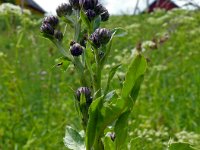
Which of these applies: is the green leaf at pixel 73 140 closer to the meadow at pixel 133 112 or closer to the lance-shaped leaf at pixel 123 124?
the lance-shaped leaf at pixel 123 124

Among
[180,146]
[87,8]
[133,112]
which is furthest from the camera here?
[133,112]

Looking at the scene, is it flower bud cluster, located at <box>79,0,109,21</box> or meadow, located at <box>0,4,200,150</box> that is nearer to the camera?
flower bud cluster, located at <box>79,0,109,21</box>

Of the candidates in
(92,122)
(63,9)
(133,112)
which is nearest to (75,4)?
(63,9)

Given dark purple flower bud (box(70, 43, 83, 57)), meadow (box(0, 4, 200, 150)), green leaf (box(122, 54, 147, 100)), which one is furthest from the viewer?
meadow (box(0, 4, 200, 150))

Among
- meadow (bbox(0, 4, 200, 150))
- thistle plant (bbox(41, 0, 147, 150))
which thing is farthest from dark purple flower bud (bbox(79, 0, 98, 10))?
meadow (bbox(0, 4, 200, 150))

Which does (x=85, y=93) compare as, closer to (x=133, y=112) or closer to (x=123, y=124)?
(x=123, y=124)

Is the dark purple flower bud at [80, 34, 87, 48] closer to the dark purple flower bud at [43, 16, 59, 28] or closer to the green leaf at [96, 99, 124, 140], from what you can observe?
the dark purple flower bud at [43, 16, 59, 28]
